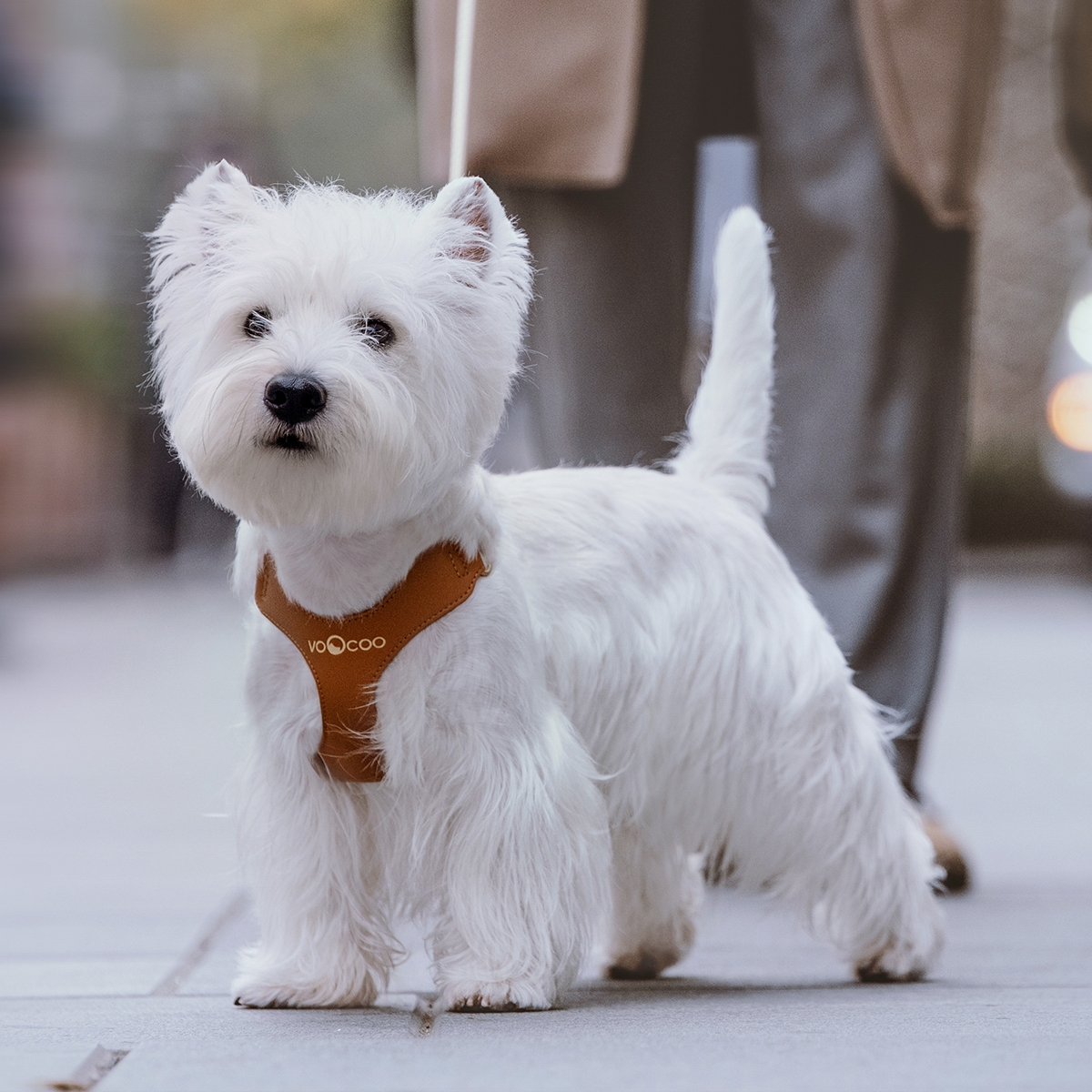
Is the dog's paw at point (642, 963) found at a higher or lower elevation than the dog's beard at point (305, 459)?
lower

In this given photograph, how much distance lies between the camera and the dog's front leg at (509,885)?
89.0 inches

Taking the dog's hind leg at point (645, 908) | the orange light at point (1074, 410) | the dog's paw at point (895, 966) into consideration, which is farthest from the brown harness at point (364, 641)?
the orange light at point (1074, 410)

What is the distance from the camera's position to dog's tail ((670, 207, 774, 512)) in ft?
9.34

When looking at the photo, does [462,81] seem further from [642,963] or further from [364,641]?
[642,963]

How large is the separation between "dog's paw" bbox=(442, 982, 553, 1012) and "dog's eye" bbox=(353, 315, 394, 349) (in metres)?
0.82

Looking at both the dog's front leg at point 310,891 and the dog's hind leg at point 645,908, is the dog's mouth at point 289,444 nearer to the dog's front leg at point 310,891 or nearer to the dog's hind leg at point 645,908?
the dog's front leg at point 310,891

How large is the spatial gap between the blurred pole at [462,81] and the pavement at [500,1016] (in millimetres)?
1001

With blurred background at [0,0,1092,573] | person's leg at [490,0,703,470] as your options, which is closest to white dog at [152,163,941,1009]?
person's leg at [490,0,703,470]

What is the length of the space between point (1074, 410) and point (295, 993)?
1314cm

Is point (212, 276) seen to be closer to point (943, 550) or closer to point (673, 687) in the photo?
point (673, 687)

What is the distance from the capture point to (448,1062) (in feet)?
6.35

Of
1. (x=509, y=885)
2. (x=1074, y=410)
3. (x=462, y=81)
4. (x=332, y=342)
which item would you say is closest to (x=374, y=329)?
(x=332, y=342)

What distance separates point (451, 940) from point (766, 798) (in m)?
0.55

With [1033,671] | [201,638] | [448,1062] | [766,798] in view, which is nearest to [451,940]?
[448,1062]
